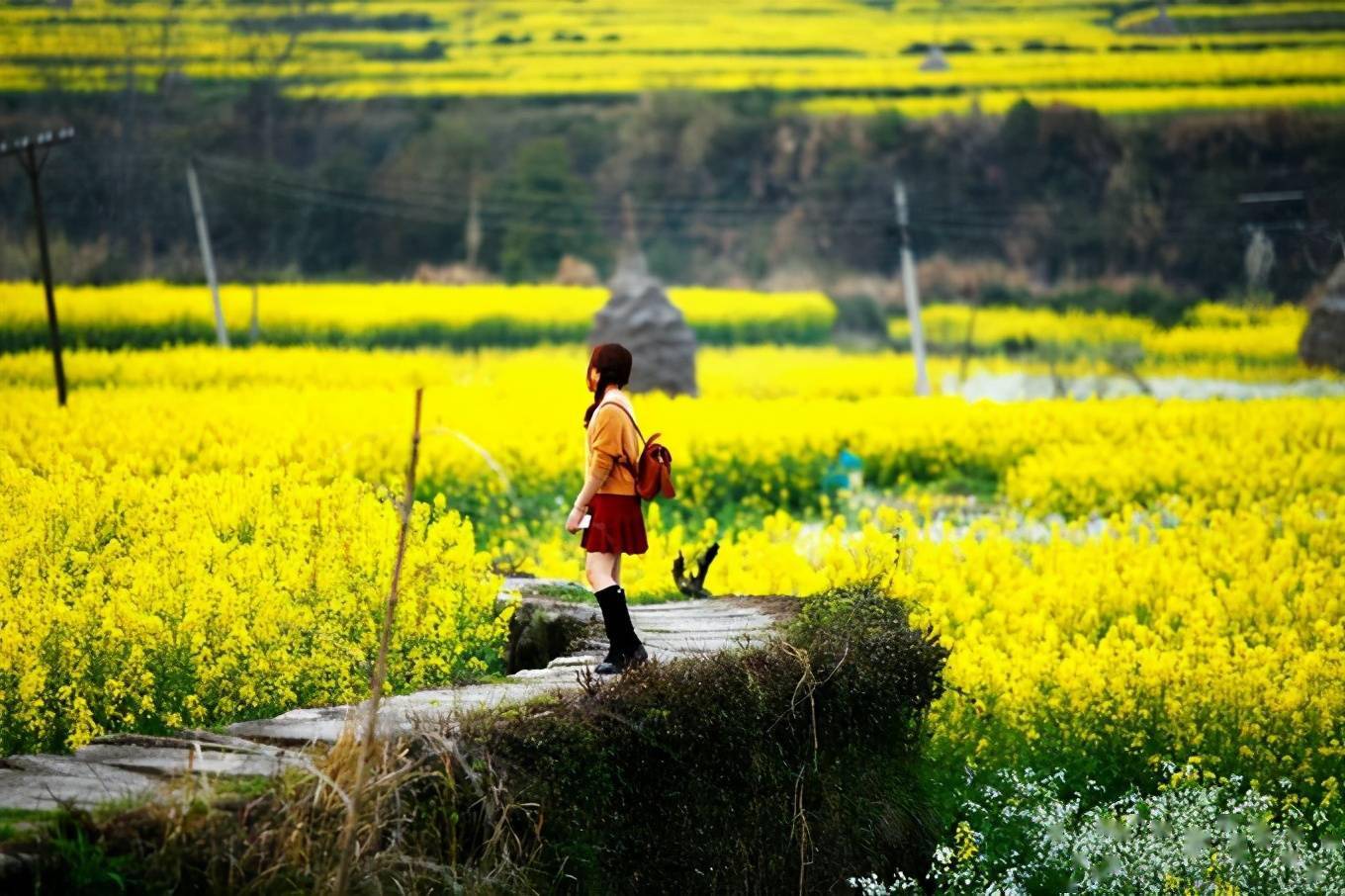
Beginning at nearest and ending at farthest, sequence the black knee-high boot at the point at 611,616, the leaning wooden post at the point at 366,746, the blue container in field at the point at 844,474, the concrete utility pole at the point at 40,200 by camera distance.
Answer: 1. the leaning wooden post at the point at 366,746
2. the black knee-high boot at the point at 611,616
3. the concrete utility pole at the point at 40,200
4. the blue container in field at the point at 844,474

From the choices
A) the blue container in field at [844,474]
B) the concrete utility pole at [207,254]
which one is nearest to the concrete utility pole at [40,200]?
the concrete utility pole at [207,254]

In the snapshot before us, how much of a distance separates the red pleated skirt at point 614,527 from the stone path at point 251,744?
0.36 meters

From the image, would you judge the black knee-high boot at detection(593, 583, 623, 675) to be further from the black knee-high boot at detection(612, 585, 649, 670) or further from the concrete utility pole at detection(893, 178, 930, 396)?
the concrete utility pole at detection(893, 178, 930, 396)

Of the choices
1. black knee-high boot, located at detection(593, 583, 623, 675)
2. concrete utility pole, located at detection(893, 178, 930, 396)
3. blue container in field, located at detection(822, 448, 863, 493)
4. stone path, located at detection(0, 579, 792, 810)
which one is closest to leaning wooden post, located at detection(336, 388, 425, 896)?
stone path, located at detection(0, 579, 792, 810)

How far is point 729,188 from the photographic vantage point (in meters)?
25.1

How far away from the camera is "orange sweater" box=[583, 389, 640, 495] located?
5.33 metres

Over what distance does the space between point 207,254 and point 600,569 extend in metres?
11.0

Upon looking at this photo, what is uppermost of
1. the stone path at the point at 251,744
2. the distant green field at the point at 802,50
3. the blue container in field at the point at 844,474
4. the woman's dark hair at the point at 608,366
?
the distant green field at the point at 802,50

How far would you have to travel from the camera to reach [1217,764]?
6855 millimetres

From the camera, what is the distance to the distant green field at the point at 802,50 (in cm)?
1912

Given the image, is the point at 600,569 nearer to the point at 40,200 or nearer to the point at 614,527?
the point at 614,527

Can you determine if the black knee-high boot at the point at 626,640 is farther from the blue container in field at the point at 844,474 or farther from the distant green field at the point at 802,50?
the distant green field at the point at 802,50

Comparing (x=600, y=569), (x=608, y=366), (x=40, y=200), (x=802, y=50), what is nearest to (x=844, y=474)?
(x=40, y=200)

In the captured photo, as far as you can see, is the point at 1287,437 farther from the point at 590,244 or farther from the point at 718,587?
the point at 590,244
